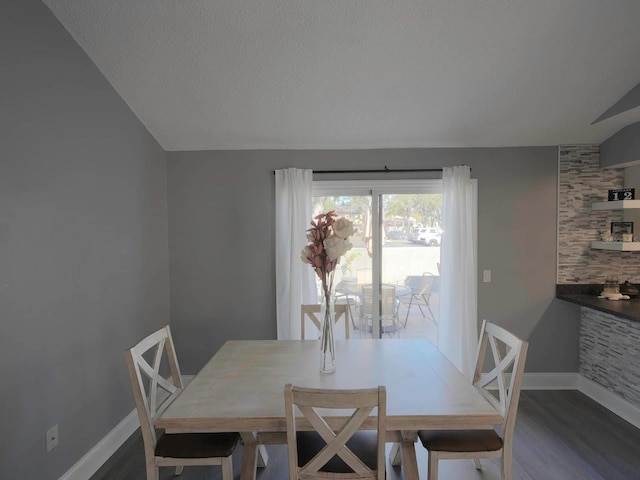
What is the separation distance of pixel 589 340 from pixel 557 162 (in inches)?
62.7

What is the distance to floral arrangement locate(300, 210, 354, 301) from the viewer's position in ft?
5.76

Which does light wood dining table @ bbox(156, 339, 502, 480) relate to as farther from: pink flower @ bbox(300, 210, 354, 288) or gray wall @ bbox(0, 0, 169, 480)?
gray wall @ bbox(0, 0, 169, 480)

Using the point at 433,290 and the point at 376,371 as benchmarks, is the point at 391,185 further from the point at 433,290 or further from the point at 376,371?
the point at 376,371

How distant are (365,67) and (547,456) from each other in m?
2.78

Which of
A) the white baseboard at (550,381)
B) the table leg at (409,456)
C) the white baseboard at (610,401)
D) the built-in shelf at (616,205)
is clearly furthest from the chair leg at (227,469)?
the built-in shelf at (616,205)

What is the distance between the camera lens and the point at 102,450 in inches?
93.9

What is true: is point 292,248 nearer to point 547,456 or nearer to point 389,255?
point 389,255

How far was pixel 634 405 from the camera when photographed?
9.09ft

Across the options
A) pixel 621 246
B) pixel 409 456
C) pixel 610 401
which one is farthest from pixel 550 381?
pixel 409 456

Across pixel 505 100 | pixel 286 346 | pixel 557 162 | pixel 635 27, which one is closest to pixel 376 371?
pixel 286 346

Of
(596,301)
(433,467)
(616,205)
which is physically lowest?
(433,467)

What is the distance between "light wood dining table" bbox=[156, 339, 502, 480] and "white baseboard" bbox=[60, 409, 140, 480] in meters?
1.01

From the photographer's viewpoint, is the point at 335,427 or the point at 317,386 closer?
the point at 335,427

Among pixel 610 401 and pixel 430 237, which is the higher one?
pixel 430 237
